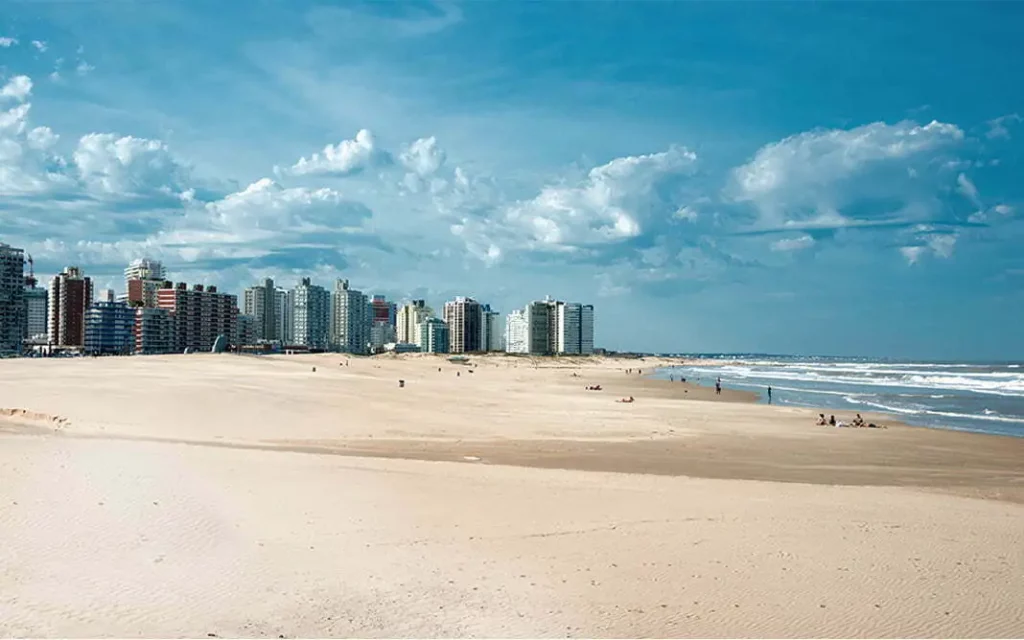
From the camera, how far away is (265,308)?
643ft

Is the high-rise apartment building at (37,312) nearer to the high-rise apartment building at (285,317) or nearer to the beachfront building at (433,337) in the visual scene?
the high-rise apartment building at (285,317)

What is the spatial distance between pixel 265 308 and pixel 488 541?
19741 cm

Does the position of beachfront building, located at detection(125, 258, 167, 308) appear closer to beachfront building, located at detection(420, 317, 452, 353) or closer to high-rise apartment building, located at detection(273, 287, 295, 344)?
high-rise apartment building, located at detection(273, 287, 295, 344)

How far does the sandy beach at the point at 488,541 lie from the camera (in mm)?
7125

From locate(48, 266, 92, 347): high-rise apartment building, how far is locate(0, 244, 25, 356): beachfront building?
96.2 ft

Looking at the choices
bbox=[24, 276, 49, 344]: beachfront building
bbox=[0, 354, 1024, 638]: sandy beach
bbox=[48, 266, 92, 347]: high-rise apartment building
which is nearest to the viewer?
bbox=[0, 354, 1024, 638]: sandy beach

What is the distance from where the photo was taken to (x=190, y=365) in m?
54.3

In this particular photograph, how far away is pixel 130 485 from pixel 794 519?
1046 centimetres

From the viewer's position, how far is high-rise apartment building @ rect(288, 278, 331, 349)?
194 metres

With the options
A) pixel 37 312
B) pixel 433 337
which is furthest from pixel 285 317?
pixel 37 312

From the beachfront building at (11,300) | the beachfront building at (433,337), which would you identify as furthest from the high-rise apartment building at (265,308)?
the beachfront building at (11,300)

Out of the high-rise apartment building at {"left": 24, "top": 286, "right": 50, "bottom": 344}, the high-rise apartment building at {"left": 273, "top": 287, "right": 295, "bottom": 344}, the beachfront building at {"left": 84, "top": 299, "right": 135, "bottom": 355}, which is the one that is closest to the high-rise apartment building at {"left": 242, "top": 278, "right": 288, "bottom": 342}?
the high-rise apartment building at {"left": 273, "top": 287, "right": 295, "bottom": 344}

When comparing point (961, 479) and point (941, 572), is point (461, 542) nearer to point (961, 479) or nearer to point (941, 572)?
point (941, 572)

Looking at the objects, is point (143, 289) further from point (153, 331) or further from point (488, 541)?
point (488, 541)
